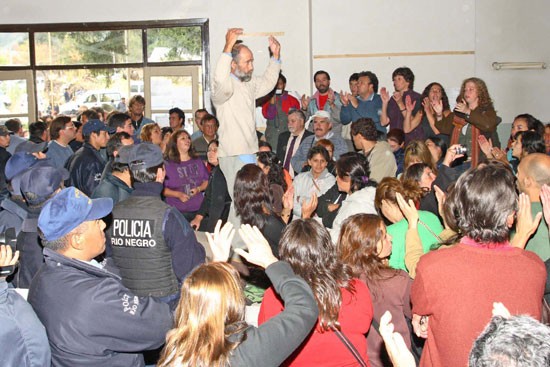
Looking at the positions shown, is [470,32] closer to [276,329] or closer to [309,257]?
[309,257]

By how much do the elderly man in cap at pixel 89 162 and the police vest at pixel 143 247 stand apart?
2.54 m

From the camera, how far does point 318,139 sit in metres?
7.99

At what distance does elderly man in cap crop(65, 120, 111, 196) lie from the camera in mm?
6297

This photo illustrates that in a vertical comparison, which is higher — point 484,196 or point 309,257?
point 484,196

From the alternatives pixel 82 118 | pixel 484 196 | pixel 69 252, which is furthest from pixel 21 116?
pixel 484 196

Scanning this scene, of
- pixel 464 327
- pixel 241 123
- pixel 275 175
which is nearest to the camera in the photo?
pixel 464 327

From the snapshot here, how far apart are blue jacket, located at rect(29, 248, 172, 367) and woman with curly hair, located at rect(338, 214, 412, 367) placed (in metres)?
1.13

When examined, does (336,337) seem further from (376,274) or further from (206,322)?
(206,322)

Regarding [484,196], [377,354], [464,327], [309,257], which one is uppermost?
[484,196]

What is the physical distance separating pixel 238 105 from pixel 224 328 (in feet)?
12.2

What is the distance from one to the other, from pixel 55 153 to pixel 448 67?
683 cm

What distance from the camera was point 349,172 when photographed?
525 cm

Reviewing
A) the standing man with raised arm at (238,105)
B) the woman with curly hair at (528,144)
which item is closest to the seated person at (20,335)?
the standing man with raised arm at (238,105)

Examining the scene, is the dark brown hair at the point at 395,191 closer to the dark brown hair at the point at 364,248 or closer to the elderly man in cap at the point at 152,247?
the dark brown hair at the point at 364,248
